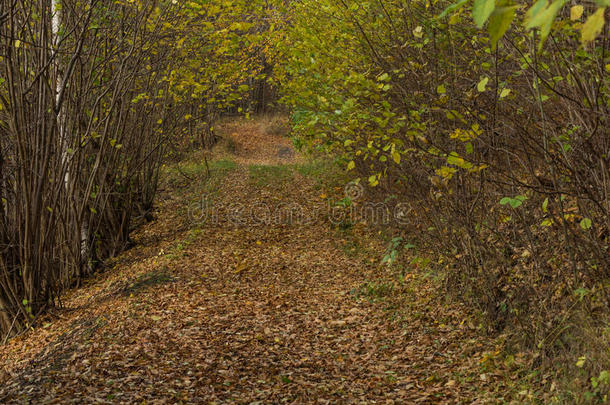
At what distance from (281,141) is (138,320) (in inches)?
860

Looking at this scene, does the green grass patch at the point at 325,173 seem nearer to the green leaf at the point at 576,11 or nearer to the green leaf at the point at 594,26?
the green leaf at the point at 576,11

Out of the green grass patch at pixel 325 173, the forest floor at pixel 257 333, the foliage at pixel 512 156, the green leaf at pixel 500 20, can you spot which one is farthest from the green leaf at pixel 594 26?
the green grass patch at pixel 325 173

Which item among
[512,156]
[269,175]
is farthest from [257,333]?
[269,175]

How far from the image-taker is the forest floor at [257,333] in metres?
4.74

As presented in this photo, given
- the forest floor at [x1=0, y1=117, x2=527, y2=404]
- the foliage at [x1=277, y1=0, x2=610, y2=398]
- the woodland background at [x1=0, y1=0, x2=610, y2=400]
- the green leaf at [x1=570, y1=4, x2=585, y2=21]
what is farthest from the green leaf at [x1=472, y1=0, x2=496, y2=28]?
the forest floor at [x1=0, y1=117, x2=527, y2=404]

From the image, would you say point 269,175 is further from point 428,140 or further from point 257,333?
point 428,140

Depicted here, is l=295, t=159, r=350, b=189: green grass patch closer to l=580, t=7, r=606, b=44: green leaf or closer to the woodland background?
the woodland background

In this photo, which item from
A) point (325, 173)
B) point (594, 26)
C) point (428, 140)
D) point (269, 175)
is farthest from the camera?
point (269, 175)

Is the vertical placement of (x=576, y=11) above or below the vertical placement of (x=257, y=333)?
above

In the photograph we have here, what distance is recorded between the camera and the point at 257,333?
246 inches

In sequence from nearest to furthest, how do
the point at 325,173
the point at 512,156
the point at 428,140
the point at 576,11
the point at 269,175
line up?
1. the point at 576,11
2. the point at 428,140
3. the point at 512,156
4. the point at 325,173
5. the point at 269,175

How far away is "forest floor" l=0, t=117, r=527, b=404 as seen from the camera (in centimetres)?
474

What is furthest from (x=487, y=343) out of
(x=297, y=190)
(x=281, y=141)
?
(x=281, y=141)

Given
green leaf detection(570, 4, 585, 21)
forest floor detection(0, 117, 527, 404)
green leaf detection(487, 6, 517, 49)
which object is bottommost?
forest floor detection(0, 117, 527, 404)
